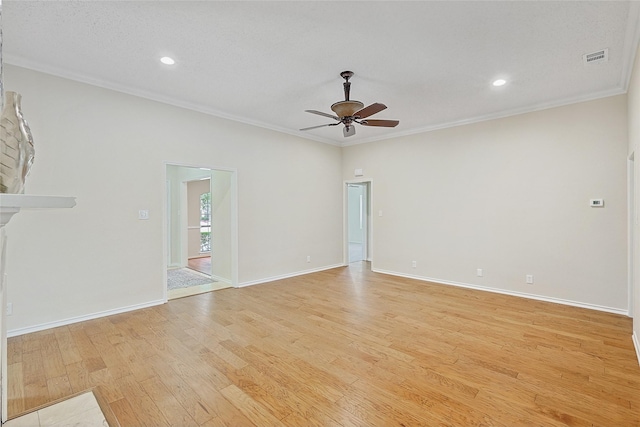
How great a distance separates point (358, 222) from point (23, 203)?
976 centimetres

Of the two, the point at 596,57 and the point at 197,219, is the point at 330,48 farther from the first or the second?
the point at 197,219

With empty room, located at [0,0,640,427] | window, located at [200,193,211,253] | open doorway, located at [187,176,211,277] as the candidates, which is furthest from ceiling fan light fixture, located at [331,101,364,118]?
window, located at [200,193,211,253]

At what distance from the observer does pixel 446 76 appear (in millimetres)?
3535

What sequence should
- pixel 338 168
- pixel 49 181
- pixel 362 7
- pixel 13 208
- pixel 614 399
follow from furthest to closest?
pixel 338 168
pixel 49 181
pixel 362 7
pixel 614 399
pixel 13 208

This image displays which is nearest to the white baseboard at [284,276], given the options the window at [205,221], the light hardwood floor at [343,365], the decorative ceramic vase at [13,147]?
the light hardwood floor at [343,365]

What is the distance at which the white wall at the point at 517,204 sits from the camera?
3.92 metres

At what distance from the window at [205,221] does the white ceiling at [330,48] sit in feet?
15.7

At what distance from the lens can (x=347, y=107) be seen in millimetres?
3436

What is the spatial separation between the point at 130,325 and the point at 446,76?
462cm

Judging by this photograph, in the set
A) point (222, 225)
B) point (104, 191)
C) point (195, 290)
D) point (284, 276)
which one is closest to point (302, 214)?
point (284, 276)

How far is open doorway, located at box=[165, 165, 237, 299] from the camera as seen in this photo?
5156 millimetres

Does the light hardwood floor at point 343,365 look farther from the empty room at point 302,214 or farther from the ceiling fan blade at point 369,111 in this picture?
the ceiling fan blade at point 369,111

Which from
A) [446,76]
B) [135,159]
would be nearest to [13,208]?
[135,159]

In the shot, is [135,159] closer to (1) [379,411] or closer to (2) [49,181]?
(2) [49,181]
